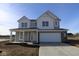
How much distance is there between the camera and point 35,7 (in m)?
32.7

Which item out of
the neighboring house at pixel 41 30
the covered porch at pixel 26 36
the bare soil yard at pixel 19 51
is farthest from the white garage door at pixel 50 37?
the bare soil yard at pixel 19 51

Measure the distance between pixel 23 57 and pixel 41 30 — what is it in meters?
14.4

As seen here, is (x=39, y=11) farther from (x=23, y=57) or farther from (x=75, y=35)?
(x=23, y=57)

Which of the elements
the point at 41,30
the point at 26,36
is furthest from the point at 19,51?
the point at 26,36

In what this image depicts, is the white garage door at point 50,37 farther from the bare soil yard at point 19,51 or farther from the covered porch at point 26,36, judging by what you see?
the bare soil yard at point 19,51

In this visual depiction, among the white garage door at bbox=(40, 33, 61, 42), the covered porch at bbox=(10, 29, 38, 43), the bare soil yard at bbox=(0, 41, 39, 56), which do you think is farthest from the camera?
the covered porch at bbox=(10, 29, 38, 43)

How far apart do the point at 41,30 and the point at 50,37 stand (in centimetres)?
178

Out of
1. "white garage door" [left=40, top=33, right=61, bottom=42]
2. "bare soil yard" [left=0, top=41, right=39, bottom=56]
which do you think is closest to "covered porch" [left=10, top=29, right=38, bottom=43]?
"white garage door" [left=40, top=33, right=61, bottom=42]

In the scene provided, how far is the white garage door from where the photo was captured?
96.7 feet

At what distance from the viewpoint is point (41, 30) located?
29.6 metres

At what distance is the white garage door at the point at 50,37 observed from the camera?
29484mm

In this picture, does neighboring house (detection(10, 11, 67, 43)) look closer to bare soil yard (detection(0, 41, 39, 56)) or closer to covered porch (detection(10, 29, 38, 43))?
covered porch (detection(10, 29, 38, 43))

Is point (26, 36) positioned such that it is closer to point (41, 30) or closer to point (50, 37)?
point (41, 30)

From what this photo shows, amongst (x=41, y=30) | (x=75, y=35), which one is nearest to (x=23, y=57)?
(x=41, y=30)
